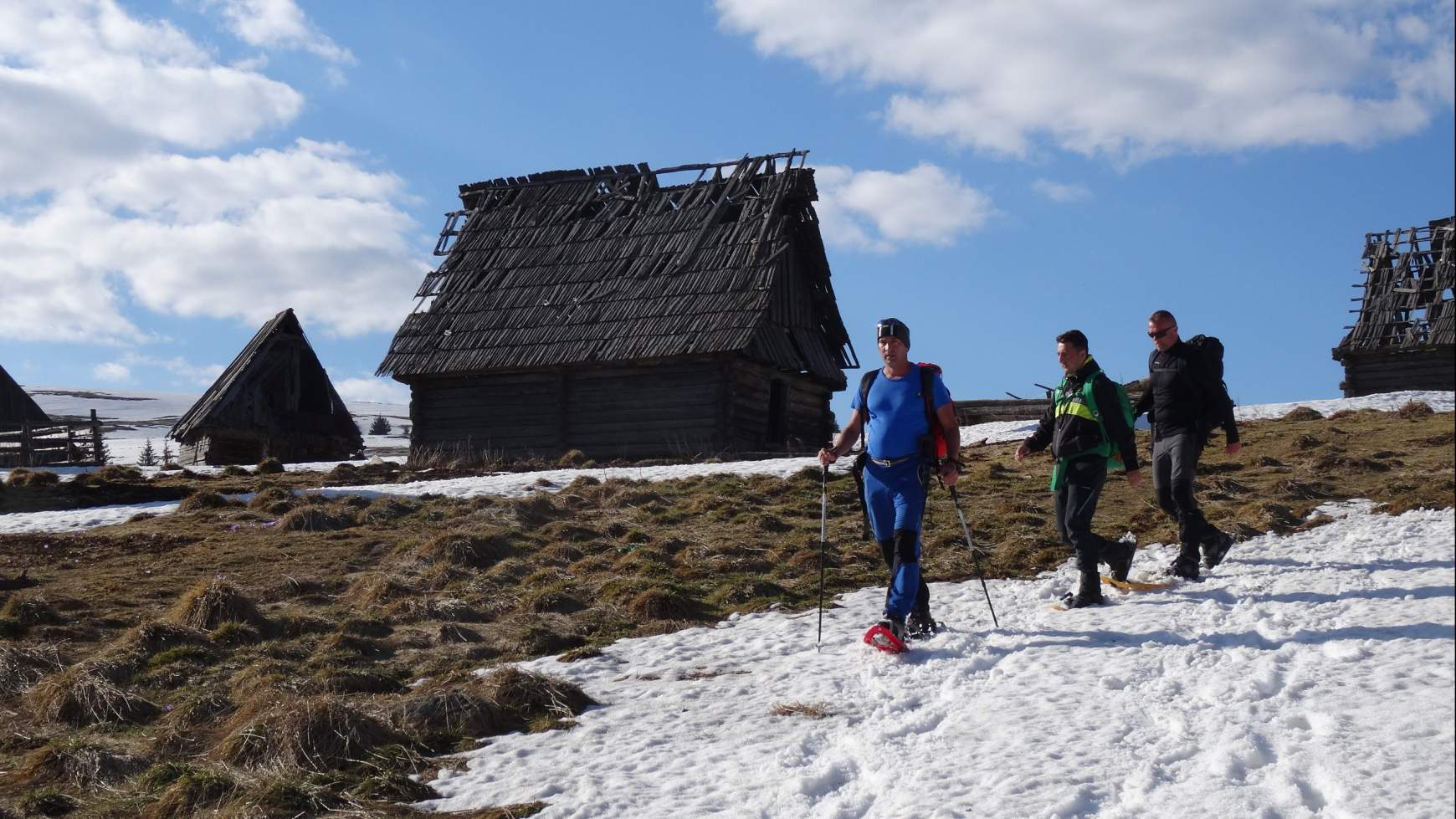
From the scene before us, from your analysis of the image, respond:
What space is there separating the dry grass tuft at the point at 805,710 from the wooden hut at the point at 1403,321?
31.6 meters

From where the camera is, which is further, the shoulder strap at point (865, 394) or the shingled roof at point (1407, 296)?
the shingled roof at point (1407, 296)

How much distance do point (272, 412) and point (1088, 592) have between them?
29476 millimetres

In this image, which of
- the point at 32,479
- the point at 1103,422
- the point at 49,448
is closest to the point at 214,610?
the point at 1103,422

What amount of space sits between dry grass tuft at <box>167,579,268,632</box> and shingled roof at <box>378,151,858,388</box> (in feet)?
48.1

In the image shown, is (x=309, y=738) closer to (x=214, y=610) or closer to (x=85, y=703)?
(x=85, y=703)

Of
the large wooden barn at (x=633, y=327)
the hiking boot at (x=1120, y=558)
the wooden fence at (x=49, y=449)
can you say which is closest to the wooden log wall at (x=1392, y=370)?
the large wooden barn at (x=633, y=327)

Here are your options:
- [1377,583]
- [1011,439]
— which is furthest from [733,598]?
[1011,439]

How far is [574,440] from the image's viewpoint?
86.5 feet

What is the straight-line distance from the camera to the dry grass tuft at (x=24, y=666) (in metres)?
8.91

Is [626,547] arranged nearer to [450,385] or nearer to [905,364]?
[905,364]

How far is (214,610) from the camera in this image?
10273 mm

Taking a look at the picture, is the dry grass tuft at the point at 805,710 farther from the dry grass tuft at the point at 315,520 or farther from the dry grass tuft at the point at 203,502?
the dry grass tuft at the point at 203,502

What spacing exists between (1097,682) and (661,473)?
12500 mm

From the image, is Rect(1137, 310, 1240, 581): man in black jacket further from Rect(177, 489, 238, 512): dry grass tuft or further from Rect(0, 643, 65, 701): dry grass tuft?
Rect(177, 489, 238, 512): dry grass tuft
